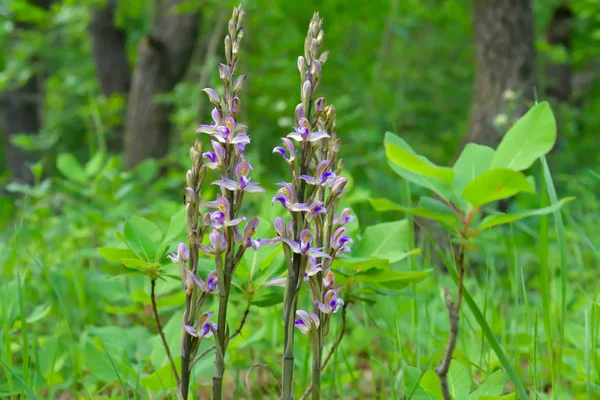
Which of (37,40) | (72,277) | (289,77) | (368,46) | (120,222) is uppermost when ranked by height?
(368,46)

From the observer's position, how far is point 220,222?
75 centimetres

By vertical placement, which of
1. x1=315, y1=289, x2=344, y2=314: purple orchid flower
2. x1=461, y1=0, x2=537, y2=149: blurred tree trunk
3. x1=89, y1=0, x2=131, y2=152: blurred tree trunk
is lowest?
x1=315, y1=289, x2=344, y2=314: purple orchid flower

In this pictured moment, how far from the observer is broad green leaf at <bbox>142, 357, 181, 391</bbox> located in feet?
3.50

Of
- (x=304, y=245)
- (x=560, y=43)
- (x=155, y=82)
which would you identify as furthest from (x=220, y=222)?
(x=560, y=43)

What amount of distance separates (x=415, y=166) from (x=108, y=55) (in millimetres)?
6401

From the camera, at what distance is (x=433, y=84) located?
7512 mm

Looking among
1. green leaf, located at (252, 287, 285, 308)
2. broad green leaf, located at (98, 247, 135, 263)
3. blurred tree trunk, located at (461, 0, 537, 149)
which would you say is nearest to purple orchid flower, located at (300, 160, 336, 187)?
green leaf, located at (252, 287, 285, 308)

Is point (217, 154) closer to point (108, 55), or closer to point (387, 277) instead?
point (387, 277)

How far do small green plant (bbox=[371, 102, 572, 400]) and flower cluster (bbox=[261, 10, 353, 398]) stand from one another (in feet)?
0.32

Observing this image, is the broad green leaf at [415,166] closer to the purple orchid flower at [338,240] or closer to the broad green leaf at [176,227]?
the purple orchid flower at [338,240]

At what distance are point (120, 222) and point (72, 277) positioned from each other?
50cm

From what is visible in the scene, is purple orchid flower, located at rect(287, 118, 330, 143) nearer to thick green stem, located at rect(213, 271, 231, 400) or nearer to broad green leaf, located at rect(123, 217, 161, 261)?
thick green stem, located at rect(213, 271, 231, 400)

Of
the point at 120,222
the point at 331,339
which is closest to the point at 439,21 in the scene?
the point at 120,222

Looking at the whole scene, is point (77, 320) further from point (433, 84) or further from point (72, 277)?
point (433, 84)
